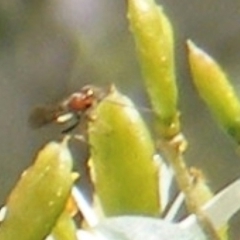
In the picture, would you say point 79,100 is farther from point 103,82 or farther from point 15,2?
point 15,2

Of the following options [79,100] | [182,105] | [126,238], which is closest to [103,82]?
[182,105]

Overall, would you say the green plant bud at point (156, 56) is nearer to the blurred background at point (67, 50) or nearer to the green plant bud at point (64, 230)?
the green plant bud at point (64, 230)

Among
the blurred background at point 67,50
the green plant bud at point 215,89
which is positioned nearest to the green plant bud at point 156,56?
the green plant bud at point 215,89

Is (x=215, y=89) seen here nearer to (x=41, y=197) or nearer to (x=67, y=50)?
(x=41, y=197)

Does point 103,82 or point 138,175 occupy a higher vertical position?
point 103,82

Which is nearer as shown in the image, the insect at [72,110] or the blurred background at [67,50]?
the insect at [72,110]

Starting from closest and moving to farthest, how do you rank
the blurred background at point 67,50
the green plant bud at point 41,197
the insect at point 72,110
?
the green plant bud at point 41,197 < the insect at point 72,110 < the blurred background at point 67,50

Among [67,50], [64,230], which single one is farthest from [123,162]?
[67,50]

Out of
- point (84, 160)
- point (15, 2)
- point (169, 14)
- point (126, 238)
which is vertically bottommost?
point (126, 238)
